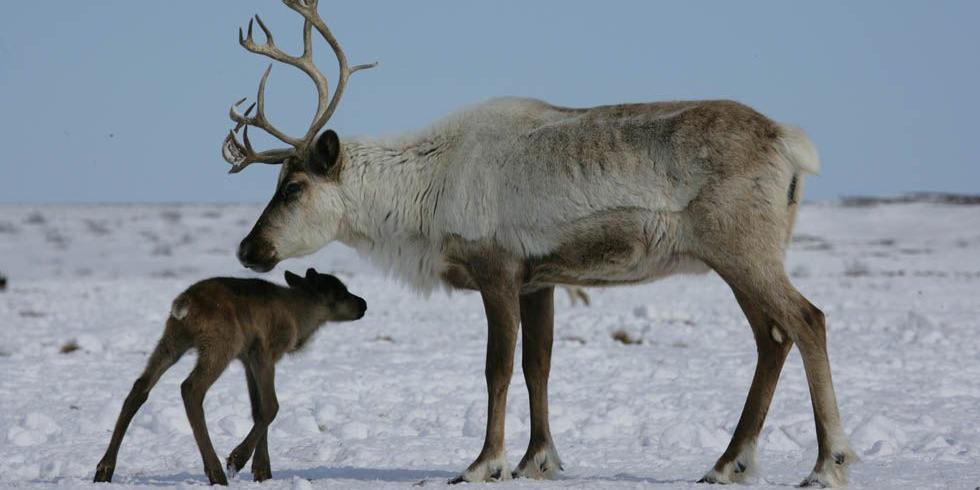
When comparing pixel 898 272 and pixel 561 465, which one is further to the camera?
pixel 898 272

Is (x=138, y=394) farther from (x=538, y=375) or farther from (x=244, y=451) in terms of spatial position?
(x=538, y=375)

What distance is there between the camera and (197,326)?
762 centimetres

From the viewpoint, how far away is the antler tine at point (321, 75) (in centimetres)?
888

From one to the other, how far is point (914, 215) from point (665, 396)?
57.7m

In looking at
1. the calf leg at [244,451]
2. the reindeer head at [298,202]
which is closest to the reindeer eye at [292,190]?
the reindeer head at [298,202]

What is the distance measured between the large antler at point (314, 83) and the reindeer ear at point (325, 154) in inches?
6.2

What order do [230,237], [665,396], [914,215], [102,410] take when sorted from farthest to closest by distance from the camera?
1. [914,215]
2. [230,237]
3. [665,396]
4. [102,410]

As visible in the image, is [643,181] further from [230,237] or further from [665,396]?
[230,237]

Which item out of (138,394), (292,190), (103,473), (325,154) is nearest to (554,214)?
(325,154)

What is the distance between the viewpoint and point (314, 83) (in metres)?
9.02

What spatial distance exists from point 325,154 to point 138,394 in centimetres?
197

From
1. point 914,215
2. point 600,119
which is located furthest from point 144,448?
point 914,215

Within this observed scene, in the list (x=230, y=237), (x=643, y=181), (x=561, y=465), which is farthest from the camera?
(x=230, y=237)

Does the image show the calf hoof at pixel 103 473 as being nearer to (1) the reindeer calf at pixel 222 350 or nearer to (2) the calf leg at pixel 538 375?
(1) the reindeer calf at pixel 222 350
